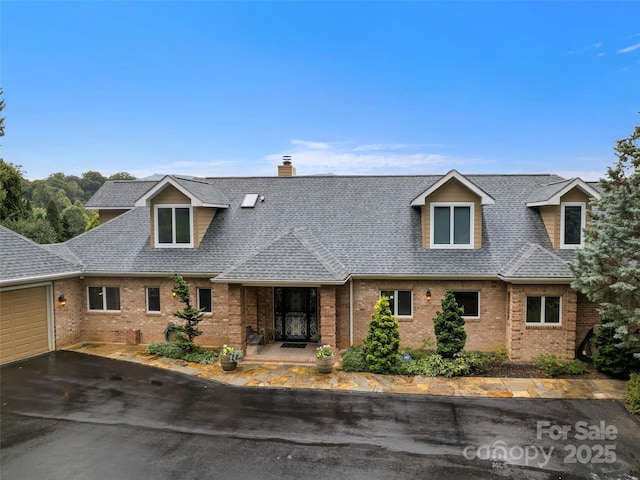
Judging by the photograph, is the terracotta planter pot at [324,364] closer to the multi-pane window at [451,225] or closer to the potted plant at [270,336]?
the potted plant at [270,336]

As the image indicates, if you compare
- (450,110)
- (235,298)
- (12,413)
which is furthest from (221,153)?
(12,413)

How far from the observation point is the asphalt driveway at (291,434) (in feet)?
24.1

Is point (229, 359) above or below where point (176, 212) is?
below

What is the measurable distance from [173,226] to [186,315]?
4429 mm

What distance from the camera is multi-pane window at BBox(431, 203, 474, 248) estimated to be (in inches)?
593

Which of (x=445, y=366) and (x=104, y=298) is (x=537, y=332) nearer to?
(x=445, y=366)

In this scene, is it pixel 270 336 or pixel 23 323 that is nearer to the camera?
pixel 23 323

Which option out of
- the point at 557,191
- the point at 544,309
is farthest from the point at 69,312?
the point at 557,191

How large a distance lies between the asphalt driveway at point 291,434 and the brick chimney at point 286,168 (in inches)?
519

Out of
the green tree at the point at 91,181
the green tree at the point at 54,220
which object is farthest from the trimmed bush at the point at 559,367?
the green tree at the point at 91,181

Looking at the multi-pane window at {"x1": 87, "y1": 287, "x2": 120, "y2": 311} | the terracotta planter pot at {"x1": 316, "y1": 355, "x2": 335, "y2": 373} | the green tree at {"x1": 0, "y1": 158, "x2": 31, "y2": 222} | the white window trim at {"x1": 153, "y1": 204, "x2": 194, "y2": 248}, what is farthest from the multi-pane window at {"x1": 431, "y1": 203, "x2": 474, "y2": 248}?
the green tree at {"x1": 0, "y1": 158, "x2": 31, "y2": 222}

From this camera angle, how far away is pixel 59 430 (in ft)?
29.3

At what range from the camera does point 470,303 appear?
46.7ft

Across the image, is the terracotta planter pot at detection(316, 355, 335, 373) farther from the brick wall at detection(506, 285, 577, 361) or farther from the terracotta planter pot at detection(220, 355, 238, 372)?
the brick wall at detection(506, 285, 577, 361)
